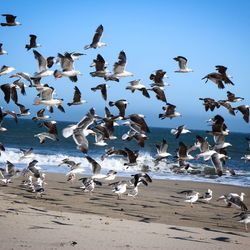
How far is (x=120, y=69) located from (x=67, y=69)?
131 cm

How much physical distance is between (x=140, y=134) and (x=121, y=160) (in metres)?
20.7

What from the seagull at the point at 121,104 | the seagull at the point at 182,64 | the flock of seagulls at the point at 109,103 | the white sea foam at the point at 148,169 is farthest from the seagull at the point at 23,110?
the white sea foam at the point at 148,169

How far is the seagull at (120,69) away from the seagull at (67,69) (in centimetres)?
78

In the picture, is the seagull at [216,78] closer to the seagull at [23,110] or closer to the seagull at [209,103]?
the seagull at [209,103]

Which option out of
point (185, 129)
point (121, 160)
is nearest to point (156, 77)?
point (185, 129)

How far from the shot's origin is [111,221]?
11.5 m

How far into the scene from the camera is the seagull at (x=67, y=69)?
12609mm

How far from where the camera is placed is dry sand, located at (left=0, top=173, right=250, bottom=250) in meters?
9.20

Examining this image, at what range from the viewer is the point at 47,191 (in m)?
17.0

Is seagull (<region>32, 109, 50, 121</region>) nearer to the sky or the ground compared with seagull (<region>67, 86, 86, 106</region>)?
nearer to the ground

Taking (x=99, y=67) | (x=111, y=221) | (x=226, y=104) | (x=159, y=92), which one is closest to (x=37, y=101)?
(x=99, y=67)

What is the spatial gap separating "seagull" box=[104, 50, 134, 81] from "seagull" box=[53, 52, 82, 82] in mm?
781

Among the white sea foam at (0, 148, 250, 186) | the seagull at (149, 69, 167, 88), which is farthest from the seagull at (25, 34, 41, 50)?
the white sea foam at (0, 148, 250, 186)

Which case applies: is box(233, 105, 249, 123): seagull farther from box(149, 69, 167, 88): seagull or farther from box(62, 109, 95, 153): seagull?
box(62, 109, 95, 153): seagull
